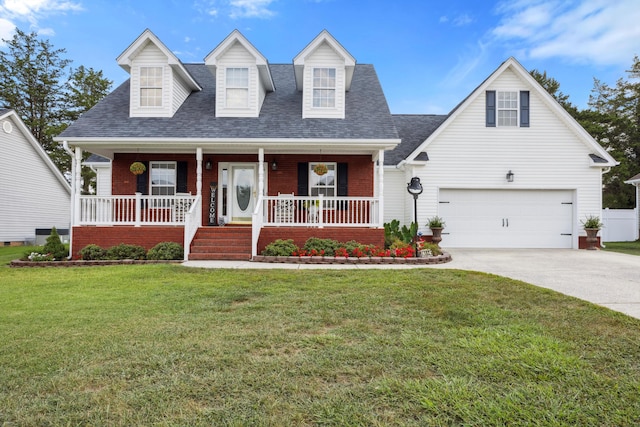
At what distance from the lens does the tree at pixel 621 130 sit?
87.0ft

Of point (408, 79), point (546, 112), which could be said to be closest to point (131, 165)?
point (546, 112)

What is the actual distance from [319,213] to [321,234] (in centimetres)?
68

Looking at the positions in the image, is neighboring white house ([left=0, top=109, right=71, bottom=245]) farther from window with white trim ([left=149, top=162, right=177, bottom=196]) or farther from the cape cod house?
Answer: window with white trim ([left=149, top=162, right=177, bottom=196])

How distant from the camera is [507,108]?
13.2 metres

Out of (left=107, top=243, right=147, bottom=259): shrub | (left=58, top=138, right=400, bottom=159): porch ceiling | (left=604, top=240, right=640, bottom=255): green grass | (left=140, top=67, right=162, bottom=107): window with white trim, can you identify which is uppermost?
(left=140, top=67, right=162, bottom=107): window with white trim

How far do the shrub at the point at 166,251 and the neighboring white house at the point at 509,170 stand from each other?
8589 mm

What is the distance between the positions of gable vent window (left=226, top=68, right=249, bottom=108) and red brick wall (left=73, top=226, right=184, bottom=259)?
4.93m

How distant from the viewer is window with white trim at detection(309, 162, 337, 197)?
40.9ft

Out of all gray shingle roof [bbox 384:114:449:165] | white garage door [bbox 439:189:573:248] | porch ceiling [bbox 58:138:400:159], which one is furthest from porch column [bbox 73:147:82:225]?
white garage door [bbox 439:189:573:248]

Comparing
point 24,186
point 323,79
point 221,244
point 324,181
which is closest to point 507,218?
point 324,181

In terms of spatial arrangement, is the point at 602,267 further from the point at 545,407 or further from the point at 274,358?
the point at 274,358

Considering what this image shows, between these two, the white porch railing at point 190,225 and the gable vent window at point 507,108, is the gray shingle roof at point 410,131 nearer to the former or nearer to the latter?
the gable vent window at point 507,108

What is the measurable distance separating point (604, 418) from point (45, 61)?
36.1 metres

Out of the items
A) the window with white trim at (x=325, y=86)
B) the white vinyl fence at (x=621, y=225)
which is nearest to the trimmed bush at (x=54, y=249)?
the window with white trim at (x=325, y=86)
